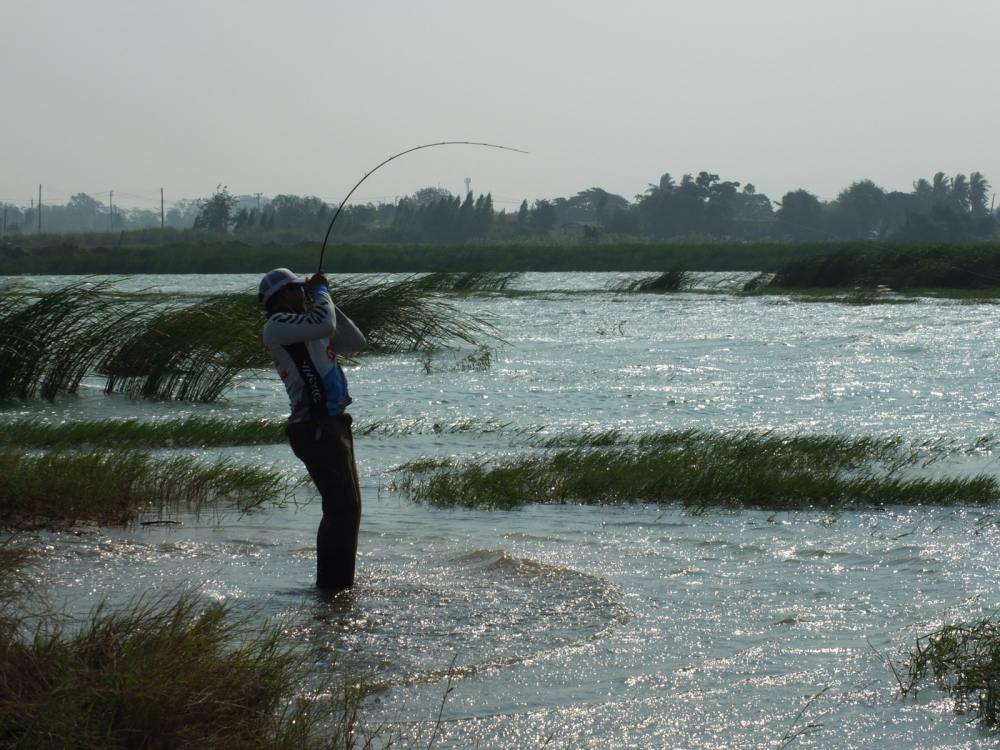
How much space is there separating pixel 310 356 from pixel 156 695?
2.70m

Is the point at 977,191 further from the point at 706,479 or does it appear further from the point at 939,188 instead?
the point at 706,479

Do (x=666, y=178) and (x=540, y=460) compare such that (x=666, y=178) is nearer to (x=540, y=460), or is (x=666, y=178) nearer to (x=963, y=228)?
(x=963, y=228)

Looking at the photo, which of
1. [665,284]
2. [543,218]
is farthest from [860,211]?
[665,284]

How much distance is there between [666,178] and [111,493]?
147 metres

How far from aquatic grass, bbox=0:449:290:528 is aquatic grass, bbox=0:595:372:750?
376cm

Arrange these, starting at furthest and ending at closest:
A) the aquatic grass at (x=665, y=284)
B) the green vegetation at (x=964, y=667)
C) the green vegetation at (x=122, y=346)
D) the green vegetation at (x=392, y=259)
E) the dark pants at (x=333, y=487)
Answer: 1. the green vegetation at (x=392, y=259)
2. the aquatic grass at (x=665, y=284)
3. the green vegetation at (x=122, y=346)
4. the dark pants at (x=333, y=487)
5. the green vegetation at (x=964, y=667)

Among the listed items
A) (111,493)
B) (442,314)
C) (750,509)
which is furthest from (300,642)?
(442,314)

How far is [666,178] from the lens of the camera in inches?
5994

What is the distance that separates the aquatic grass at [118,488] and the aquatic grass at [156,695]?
3.76 metres

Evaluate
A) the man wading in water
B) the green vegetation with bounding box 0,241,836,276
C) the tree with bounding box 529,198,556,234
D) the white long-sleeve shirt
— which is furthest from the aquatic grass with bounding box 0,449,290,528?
the tree with bounding box 529,198,556,234

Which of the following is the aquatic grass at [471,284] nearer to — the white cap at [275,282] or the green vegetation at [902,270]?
the green vegetation at [902,270]

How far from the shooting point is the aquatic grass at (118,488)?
852cm

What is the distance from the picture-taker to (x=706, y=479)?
9.89 m

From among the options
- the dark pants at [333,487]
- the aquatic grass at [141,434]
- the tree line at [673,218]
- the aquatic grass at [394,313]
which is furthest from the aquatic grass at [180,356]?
the tree line at [673,218]
